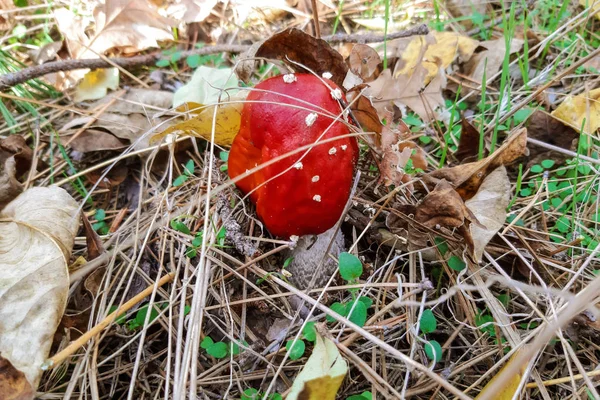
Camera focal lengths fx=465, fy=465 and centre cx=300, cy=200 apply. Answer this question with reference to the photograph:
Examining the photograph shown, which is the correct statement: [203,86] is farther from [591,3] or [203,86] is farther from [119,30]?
[591,3]

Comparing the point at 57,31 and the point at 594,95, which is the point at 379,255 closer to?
the point at 594,95

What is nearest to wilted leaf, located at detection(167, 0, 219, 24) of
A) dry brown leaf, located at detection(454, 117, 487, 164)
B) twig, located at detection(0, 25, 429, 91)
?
twig, located at detection(0, 25, 429, 91)

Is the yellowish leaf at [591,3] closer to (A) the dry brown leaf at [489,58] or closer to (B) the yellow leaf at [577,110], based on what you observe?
(A) the dry brown leaf at [489,58]

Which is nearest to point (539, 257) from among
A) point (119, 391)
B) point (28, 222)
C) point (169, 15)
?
point (119, 391)

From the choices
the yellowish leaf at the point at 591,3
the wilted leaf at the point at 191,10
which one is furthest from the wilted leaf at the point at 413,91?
the wilted leaf at the point at 191,10

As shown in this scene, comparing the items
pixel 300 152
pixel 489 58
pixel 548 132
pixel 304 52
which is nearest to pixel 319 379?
pixel 300 152
